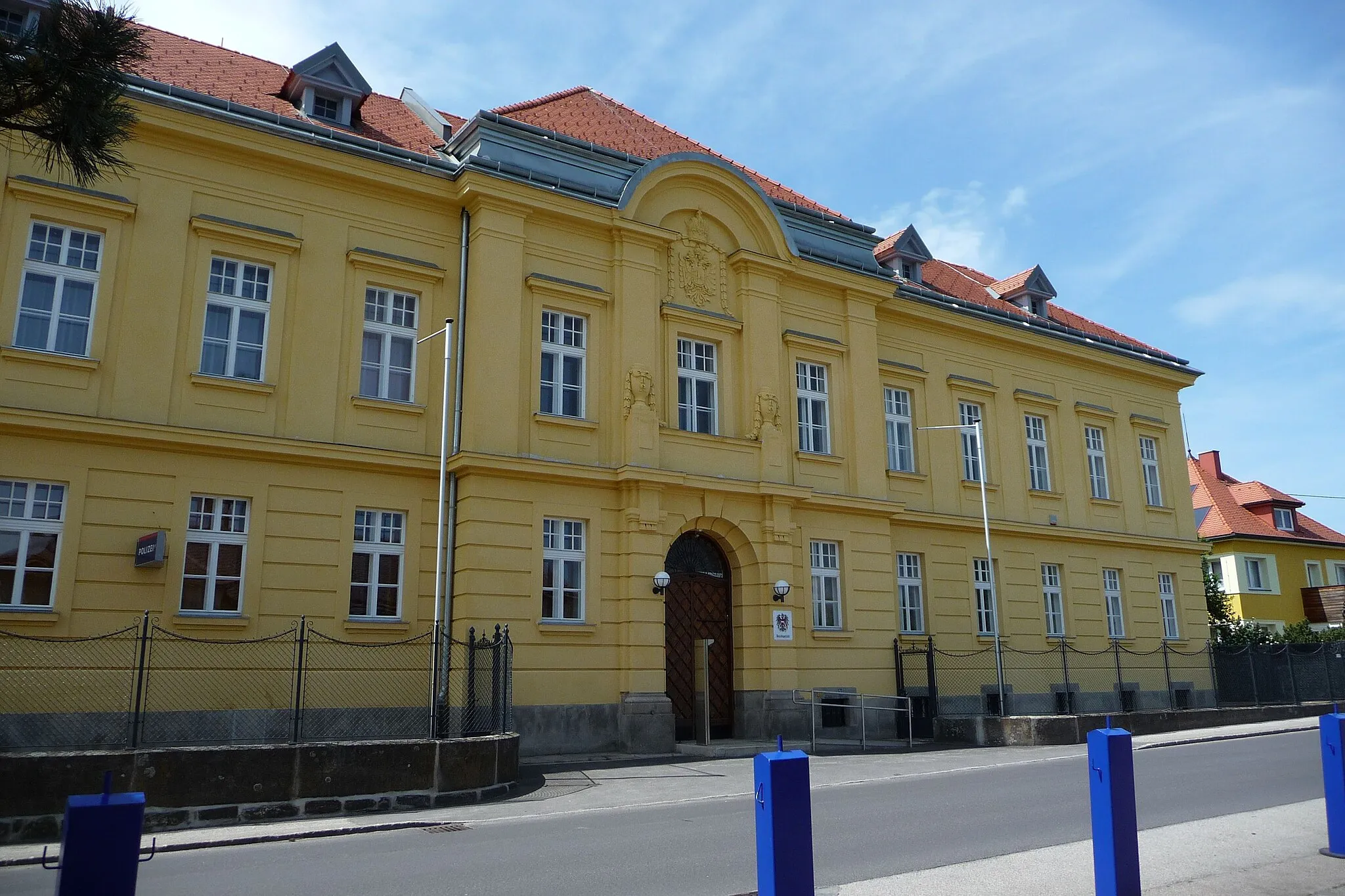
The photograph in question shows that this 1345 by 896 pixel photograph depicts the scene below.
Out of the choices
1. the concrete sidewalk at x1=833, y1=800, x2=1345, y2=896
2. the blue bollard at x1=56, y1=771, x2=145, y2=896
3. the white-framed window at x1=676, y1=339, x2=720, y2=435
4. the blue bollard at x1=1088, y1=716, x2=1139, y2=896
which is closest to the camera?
the blue bollard at x1=56, y1=771, x2=145, y2=896

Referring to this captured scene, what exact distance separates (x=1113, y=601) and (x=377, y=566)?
2101cm

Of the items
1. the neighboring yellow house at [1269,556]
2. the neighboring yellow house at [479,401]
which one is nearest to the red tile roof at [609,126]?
the neighboring yellow house at [479,401]

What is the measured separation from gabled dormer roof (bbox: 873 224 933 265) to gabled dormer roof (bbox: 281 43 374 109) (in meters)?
14.2

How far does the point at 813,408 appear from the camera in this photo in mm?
22969

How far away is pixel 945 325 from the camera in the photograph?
26797 mm

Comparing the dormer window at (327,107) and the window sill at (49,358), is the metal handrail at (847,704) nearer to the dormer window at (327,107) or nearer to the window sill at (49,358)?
the window sill at (49,358)

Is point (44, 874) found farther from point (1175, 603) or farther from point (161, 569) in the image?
point (1175, 603)

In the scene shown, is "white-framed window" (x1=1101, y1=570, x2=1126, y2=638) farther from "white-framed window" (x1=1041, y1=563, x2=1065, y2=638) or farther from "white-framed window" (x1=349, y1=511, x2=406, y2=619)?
"white-framed window" (x1=349, y1=511, x2=406, y2=619)

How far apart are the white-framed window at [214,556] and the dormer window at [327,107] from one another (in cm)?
782

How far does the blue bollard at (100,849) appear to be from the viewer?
11.4 ft

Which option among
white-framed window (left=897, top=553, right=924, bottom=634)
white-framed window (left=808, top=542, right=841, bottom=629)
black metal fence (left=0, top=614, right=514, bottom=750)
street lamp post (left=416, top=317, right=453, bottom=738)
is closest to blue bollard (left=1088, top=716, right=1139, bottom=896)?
black metal fence (left=0, top=614, right=514, bottom=750)

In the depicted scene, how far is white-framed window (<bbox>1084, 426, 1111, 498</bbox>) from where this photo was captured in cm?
2945

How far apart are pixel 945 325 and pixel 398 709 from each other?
1706cm

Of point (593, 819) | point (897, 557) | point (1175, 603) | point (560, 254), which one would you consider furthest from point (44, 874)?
point (1175, 603)
